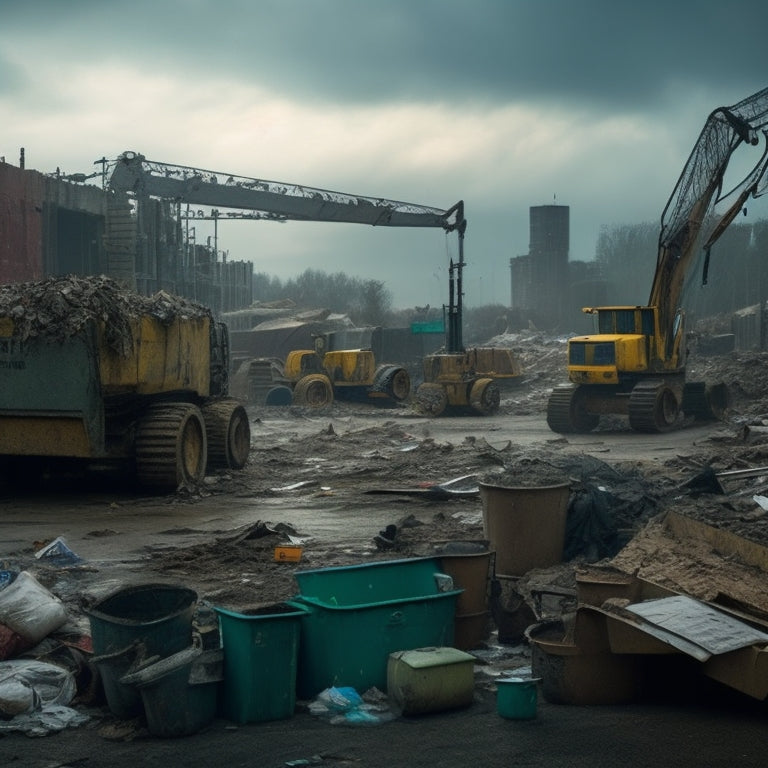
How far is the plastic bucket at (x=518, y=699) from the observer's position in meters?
5.42

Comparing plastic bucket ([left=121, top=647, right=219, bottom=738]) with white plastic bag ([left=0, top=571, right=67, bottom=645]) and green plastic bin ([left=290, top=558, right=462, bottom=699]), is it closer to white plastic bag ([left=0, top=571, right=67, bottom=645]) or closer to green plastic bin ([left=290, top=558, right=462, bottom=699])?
green plastic bin ([left=290, top=558, right=462, bottom=699])

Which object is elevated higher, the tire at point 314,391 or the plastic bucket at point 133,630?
the tire at point 314,391

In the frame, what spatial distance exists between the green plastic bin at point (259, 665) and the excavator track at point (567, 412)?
780 inches

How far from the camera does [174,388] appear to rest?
1523cm

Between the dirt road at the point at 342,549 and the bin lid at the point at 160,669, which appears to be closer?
the dirt road at the point at 342,549

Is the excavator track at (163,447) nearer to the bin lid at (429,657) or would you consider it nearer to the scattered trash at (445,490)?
the scattered trash at (445,490)

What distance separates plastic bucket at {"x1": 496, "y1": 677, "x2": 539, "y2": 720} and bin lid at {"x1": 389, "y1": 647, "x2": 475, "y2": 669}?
27cm

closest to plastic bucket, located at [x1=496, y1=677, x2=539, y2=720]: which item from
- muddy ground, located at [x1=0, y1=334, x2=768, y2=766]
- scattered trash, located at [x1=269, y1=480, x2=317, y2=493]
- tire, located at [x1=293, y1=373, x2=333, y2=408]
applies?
muddy ground, located at [x1=0, y1=334, x2=768, y2=766]

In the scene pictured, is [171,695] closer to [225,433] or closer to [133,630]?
[133,630]

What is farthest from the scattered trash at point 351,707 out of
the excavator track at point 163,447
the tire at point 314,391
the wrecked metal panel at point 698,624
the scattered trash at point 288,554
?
the tire at point 314,391

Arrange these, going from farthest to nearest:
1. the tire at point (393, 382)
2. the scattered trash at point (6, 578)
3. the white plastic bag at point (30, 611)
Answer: the tire at point (393, 382)
the scattered trash at point (6, 578)
the white plastic bag at point (30, 611)

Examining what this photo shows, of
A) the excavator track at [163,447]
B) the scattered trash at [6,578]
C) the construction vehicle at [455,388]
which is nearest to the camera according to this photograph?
the scattered trash at [6,578]

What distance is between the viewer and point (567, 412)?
24859 mm

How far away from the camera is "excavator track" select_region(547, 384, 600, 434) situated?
981 inches
